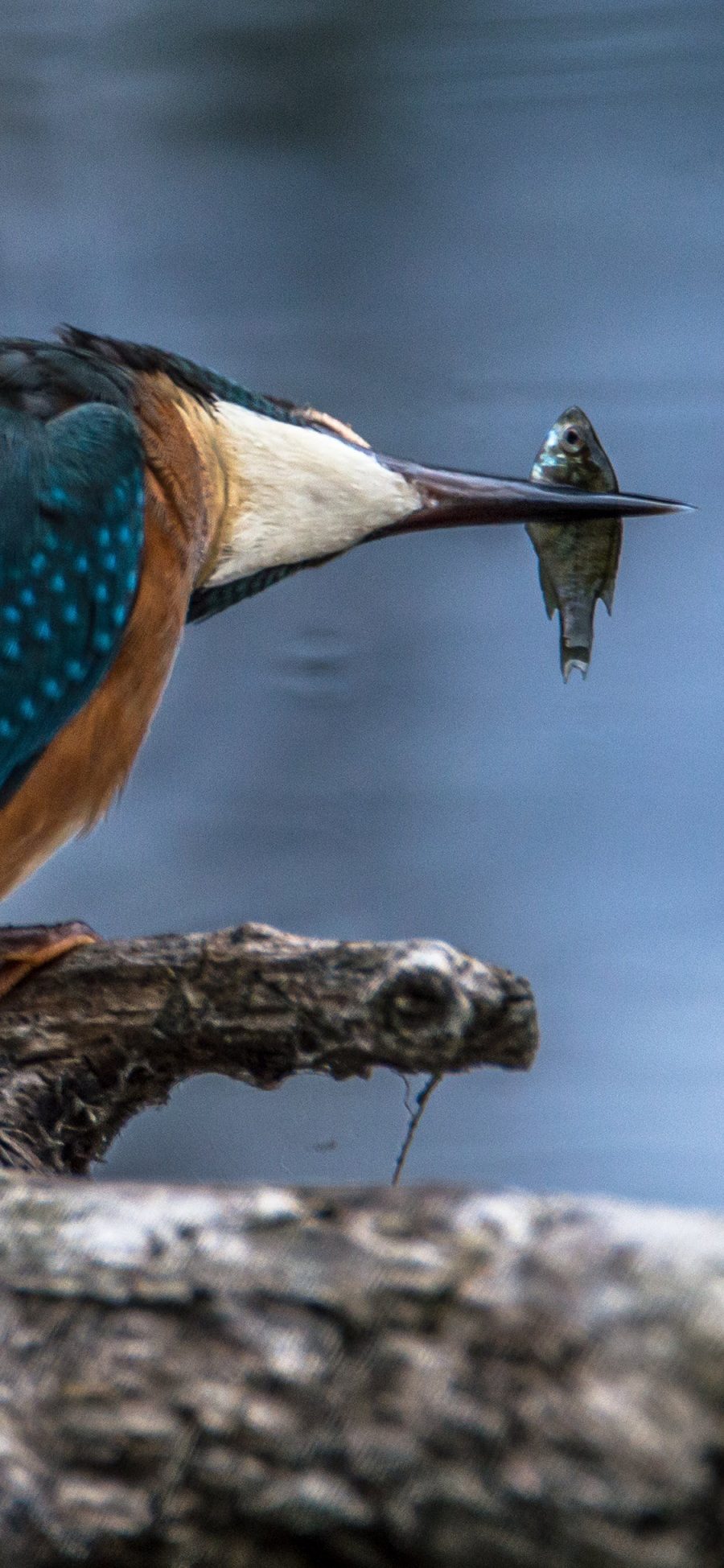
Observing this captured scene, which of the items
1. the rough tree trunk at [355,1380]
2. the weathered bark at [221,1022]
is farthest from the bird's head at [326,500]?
the rough tree trunk at [355,1380]

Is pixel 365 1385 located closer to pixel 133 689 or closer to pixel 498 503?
pixel 133 689

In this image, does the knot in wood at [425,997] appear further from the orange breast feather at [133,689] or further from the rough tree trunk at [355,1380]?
the orange breast feather at [133,689]

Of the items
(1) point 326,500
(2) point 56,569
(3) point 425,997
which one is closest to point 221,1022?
(3) point 425,997

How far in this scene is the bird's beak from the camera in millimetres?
999

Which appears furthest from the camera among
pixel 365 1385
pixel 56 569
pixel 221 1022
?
pixel 56 569

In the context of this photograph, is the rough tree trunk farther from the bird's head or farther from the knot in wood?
the bird's head

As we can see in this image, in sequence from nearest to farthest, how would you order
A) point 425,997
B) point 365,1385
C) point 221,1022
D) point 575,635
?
1. point 365,1385
2. point 425,997
3. point 221,1022
4. point 575,635

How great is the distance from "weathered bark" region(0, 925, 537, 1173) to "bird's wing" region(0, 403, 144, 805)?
5.6 inches

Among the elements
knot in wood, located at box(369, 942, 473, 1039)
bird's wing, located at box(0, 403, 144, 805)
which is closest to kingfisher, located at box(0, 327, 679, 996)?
bird's wing, located at box(0, 403, 144, 805)

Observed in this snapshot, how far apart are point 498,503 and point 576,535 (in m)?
0.06

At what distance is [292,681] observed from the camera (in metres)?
1.57

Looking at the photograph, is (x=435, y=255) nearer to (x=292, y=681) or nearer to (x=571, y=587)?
(x=292, y=681)

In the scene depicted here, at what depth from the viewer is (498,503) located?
101cm

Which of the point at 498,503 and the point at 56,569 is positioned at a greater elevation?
the point at 498,503
